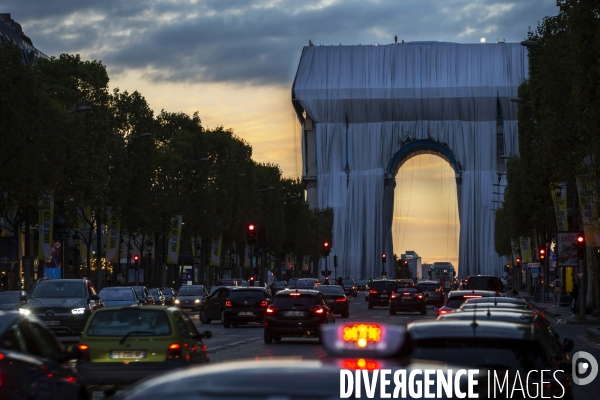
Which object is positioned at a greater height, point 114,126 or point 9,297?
point 114,126

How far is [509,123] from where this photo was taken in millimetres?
132250

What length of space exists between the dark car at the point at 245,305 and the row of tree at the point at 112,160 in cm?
903

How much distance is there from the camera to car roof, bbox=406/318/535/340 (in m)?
10.1

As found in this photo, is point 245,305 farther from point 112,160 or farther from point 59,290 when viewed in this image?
point 112,160

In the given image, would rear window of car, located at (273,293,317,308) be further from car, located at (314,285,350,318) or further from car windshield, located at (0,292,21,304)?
car, located at (314,285,350,318)

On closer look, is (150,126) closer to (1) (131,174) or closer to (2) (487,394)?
(1) (131,174)

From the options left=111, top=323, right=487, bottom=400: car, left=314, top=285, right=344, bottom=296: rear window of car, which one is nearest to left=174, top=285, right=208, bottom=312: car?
left=314, top=285, right=344, bottom=296: rear window of car

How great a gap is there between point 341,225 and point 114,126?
2812 inches

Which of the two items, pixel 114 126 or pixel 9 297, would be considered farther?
pixel 114 126

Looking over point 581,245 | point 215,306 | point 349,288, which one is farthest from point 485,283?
point 349,288

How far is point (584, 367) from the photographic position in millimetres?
23953

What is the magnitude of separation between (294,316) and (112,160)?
1250 inches

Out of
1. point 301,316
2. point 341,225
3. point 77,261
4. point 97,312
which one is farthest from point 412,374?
point 341,225

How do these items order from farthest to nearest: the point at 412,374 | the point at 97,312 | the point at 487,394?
the point at 97,312
the point at 487,394
the point at 412,374
